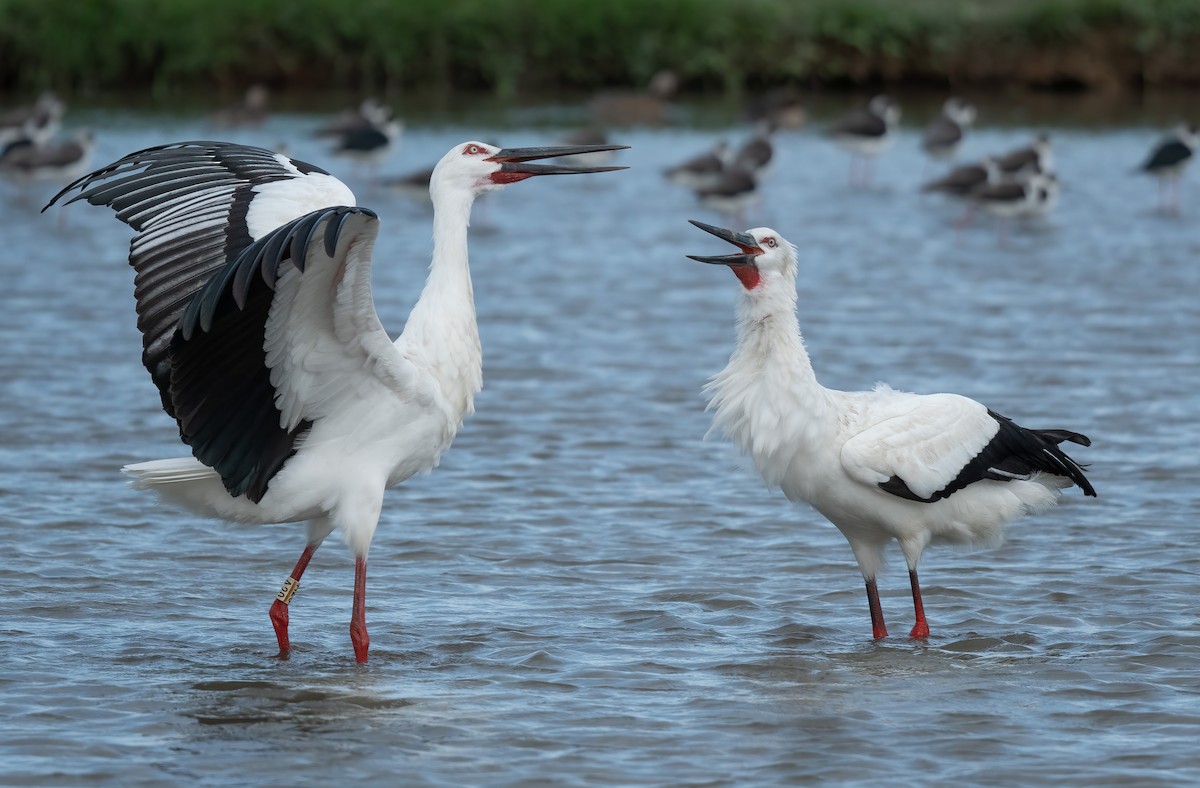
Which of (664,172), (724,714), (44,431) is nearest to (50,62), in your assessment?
(664,172)

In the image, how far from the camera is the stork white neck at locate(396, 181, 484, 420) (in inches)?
248

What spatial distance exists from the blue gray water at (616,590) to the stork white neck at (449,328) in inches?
37.3

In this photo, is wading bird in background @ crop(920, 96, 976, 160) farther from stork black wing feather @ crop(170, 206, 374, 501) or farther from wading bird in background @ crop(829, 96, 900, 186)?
stork black wing feather @ crop(170, 206, 374, 501)

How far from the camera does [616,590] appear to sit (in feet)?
23.7

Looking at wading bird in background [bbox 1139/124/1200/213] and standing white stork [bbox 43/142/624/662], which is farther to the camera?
wading bird in background [bbox 1139/124/1200/213]

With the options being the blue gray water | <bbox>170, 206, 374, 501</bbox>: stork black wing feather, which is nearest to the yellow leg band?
the blue gray water

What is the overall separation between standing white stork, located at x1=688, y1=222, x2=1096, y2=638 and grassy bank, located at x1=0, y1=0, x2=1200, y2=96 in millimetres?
24453

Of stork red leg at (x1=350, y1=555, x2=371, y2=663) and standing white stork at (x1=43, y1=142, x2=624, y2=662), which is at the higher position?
standing white stork at (x1=43, y1=142, x2=624, y2=662)

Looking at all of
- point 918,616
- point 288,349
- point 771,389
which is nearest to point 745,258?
point 771,389

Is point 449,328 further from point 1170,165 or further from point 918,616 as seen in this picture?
point 1170,165

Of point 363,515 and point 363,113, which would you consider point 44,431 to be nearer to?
point 363,515

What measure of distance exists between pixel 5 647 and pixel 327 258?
2013 mm

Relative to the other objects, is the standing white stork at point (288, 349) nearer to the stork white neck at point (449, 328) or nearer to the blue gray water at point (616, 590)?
the stork white neck at point (449, 328)

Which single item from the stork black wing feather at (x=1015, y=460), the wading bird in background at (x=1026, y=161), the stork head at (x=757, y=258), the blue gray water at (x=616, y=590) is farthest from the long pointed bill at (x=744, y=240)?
the wading bird in background at (x=1026, y=161)
